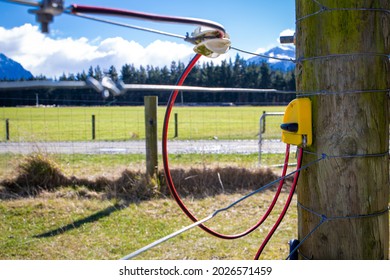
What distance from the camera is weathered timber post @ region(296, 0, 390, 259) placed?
139cm

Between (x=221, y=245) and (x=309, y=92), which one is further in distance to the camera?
(x=221, y=245)

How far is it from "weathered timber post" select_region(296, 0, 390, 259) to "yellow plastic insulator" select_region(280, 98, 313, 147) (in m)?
0.02

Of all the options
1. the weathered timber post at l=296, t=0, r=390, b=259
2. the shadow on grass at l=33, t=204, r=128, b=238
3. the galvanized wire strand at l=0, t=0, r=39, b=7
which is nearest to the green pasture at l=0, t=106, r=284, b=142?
the shadow on grass at l=33, t=204, r=128, b=238

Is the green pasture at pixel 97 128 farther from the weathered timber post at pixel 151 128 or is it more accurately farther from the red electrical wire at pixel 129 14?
the red electrical wire at pixel 129 14

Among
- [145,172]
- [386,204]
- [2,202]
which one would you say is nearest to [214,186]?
[145,172]

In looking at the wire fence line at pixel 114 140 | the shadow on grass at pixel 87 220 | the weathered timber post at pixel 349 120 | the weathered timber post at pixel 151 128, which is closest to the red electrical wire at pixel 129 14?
the weathered timber post at pixel 349 120

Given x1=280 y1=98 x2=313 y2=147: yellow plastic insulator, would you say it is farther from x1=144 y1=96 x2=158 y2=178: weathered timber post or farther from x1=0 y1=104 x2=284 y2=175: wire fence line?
x1=0 y1=104 x2=284 y2=175: wire fence line

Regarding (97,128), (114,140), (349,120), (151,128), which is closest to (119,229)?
(151,128)

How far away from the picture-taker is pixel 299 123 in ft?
4.85

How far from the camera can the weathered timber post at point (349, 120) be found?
1386 mm

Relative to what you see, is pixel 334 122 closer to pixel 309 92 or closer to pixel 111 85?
pixel 309 92

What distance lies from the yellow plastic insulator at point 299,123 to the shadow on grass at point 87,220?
283 centimetres

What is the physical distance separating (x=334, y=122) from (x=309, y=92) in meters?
0.15

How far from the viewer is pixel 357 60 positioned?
1378 millimetres
